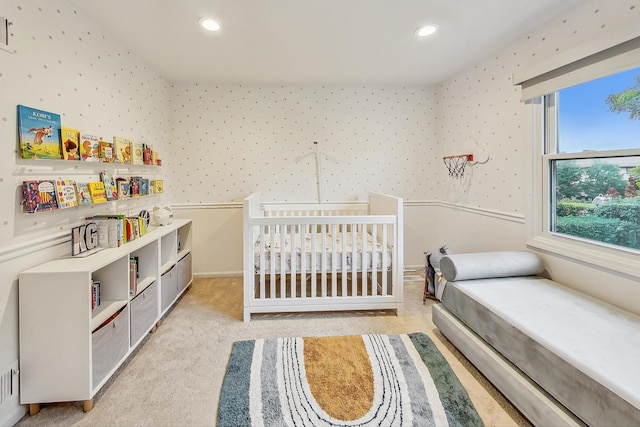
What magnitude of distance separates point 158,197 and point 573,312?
3.33 m

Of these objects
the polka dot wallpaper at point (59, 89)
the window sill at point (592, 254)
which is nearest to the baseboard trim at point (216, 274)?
the polka dot wallpaper at point (59, 89)

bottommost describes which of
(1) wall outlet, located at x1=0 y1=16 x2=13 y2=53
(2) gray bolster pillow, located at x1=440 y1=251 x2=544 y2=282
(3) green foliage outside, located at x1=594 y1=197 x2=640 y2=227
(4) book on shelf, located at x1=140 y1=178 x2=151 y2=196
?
(2) gray bolster pillow, located at x1=440 y1=251 x2=544 y2=282

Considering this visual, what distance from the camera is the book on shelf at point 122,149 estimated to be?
7.08 ft

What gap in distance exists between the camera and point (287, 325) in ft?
7.43

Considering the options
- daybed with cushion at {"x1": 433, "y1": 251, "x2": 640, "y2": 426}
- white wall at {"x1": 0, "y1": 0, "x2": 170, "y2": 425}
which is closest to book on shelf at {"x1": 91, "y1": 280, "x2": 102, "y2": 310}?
white wall at {"x1": 0, "y1": 0, "x2": 170, "y2": 425}

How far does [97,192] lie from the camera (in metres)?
1.90

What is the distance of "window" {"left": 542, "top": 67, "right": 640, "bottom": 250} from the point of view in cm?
163

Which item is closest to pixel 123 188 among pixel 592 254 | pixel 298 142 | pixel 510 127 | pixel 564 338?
pixel 298 142

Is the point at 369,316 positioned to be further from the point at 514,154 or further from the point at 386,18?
the point at 386,18

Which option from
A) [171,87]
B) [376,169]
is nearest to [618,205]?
[376,169]

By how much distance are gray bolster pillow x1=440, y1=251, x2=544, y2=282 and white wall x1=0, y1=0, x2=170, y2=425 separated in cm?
234

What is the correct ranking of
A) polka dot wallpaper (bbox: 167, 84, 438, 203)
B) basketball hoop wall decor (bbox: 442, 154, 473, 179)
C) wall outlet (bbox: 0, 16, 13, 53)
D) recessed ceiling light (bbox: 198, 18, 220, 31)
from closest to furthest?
wall outlet (bbox: 0, 16, 13, 53) < recessed ceiling light (bbox: 198, 18, 220, 31) < basketball hoop wall decor (bbox: 442, 154, 473, 179) < polka dot wallpaper (bbox: 167, 84, 438, 203)

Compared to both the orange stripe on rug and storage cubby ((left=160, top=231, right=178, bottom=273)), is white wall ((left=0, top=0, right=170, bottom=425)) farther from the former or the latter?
the orange stripe on rug

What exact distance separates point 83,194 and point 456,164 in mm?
3198
